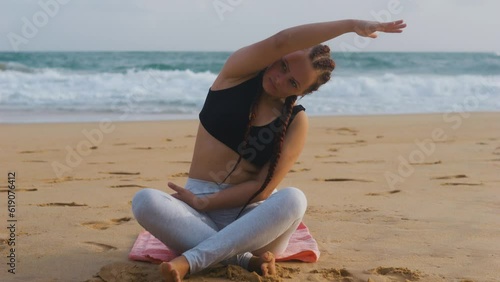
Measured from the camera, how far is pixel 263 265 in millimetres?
3150

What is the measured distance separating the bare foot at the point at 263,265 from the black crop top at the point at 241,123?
1.52ft

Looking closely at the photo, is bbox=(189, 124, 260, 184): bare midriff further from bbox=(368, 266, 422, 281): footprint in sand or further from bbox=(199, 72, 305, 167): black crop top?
bbox=(368, 266, 422, 281): footprint in sand

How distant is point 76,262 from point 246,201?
93 centimetres

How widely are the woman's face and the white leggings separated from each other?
19.1 inches

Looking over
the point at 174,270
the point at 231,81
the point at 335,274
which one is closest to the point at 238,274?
→ the point at 174,270

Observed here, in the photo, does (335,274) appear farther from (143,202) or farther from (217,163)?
(143,202)

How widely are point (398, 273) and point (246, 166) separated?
92cm

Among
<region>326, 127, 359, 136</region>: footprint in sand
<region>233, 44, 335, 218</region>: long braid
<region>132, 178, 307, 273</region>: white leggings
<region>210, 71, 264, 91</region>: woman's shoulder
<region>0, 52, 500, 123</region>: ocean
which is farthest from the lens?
<region>0, 52, 500, 123</region>: ocean

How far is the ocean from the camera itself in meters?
11.7

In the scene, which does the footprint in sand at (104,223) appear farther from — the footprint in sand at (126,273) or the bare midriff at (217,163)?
the bare midriff at (217,163)

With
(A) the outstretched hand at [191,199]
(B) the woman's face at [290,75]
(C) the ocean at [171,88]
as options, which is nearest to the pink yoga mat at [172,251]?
(A) the outstretched hand at [191,199]

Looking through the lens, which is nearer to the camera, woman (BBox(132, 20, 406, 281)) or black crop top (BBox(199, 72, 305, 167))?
woman (BBox(132, 20, 406, 281))

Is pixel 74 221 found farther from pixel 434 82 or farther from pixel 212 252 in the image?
pixel 434 82

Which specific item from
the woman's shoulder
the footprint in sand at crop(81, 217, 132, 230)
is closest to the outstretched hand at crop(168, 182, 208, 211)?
the woman's shoulder
